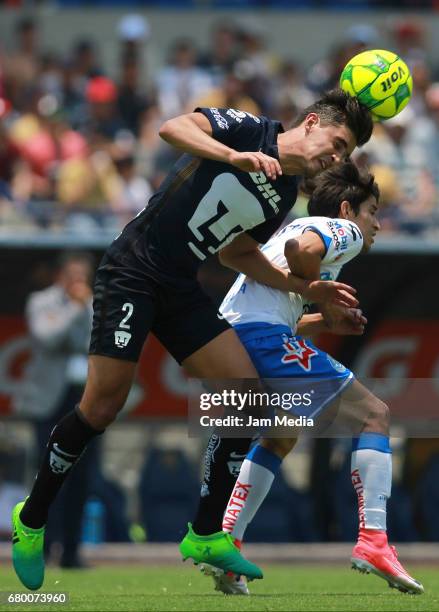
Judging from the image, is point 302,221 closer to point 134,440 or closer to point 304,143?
point 304,143

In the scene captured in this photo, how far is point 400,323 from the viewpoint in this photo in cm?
1495

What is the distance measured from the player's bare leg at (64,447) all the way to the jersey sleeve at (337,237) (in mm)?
1137

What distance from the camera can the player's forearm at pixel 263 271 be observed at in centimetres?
751

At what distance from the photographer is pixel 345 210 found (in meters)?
7.67

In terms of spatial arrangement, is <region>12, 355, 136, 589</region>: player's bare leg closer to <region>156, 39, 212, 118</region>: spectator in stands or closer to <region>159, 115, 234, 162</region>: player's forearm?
<region>159, 115, 234, 162</region>: player's forearm

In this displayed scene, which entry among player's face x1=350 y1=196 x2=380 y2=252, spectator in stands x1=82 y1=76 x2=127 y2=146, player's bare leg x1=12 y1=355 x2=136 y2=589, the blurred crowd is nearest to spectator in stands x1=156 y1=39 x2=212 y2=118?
the blurred crowd

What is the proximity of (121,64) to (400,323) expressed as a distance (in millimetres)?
5413

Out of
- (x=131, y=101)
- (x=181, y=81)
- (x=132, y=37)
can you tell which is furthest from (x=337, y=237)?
(x=132, y=37)

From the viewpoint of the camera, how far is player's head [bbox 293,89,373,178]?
23.9 feet

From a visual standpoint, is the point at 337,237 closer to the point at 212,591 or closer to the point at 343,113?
the point at 343,113

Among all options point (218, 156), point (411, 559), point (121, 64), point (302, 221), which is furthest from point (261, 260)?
point (121, 64)

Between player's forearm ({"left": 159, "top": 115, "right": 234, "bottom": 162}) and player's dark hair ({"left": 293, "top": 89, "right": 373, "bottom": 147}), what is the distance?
67 cm

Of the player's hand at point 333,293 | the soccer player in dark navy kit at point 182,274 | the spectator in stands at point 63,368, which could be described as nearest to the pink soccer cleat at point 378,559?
the soccer player in dark navy kit at point 182,274

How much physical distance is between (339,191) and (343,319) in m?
0.73
